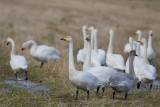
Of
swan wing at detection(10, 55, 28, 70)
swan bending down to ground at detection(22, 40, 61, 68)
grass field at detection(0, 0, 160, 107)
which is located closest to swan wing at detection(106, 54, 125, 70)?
grass field at detection(0, 0, 160, 107)

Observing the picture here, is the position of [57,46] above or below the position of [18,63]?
above

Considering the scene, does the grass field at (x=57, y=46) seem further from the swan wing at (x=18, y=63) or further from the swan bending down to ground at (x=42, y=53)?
the swan wing at (x=18, y=63)

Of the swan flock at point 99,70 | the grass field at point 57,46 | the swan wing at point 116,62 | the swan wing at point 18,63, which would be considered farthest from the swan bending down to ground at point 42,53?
the swan wing at point 116,62

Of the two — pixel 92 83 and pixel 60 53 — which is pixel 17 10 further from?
pixel 92 83

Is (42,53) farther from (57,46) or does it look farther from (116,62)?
(116,62)

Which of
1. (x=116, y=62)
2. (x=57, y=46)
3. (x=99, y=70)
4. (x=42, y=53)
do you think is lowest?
(x=99, y=70)

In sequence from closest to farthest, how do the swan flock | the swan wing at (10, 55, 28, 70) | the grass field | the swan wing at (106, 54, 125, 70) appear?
1. the grass field
2. the swan flock
3. the swan wing at (10, 55, 28, 70)
4. the swan wing at (106, 54, 125, 70)

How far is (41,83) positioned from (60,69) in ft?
3.13

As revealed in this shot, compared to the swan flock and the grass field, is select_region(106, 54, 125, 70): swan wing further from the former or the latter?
the grass field

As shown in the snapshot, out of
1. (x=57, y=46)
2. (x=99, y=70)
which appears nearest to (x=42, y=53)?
(x=57, y=46)

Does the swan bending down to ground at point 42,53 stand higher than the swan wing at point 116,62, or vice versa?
Answer: the swan bending down to ground at point 42,53

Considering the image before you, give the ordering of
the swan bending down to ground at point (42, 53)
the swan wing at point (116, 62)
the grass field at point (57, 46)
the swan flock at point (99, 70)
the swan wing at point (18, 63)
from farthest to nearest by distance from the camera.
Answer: the swan bending down to ground at point (42, 53)
the swan wing at point (116, 62)
the swan wing at point (18, 63)
the swan flock at point (99, 70)
the grass field at point (57, 46)

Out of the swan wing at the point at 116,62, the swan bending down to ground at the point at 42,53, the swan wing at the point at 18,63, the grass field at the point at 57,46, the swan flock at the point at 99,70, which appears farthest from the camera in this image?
the swan bending down to ground at the point at 42,53

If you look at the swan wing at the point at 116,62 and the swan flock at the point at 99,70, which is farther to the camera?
the swan wing at the point at 116,62
